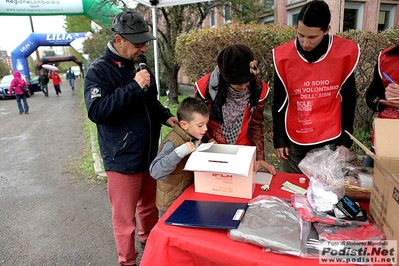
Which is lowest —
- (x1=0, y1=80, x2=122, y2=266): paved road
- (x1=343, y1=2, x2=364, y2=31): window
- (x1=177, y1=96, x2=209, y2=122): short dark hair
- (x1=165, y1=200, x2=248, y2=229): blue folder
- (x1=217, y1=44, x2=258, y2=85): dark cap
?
(x1=0, y1=80, x2=122, y2=266): paved road

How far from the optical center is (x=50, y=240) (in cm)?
278

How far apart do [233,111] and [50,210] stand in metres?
2.73

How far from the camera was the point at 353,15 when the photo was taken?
9.40 metres

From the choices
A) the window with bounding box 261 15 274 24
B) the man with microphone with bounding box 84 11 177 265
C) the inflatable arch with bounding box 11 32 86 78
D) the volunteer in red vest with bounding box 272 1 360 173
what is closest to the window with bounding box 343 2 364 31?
the window with bounding box 261 15 274 24

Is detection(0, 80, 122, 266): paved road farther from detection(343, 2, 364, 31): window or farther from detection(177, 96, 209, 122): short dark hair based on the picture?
detection(343, 2, 364, 31): window

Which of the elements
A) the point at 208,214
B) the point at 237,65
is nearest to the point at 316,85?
the point at 237,65

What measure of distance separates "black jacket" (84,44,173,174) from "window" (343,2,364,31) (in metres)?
9.62

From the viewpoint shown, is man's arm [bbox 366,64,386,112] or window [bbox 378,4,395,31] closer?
man's arm [bbox 366,64,386,112]

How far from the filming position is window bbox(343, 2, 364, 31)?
9172mm

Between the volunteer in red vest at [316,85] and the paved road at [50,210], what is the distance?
1.94 metres

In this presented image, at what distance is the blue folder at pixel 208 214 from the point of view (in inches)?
46.1

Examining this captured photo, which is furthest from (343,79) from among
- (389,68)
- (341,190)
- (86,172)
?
(86,172)

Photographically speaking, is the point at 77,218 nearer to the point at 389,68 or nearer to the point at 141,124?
the point at 141,124

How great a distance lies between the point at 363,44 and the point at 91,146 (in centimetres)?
531
